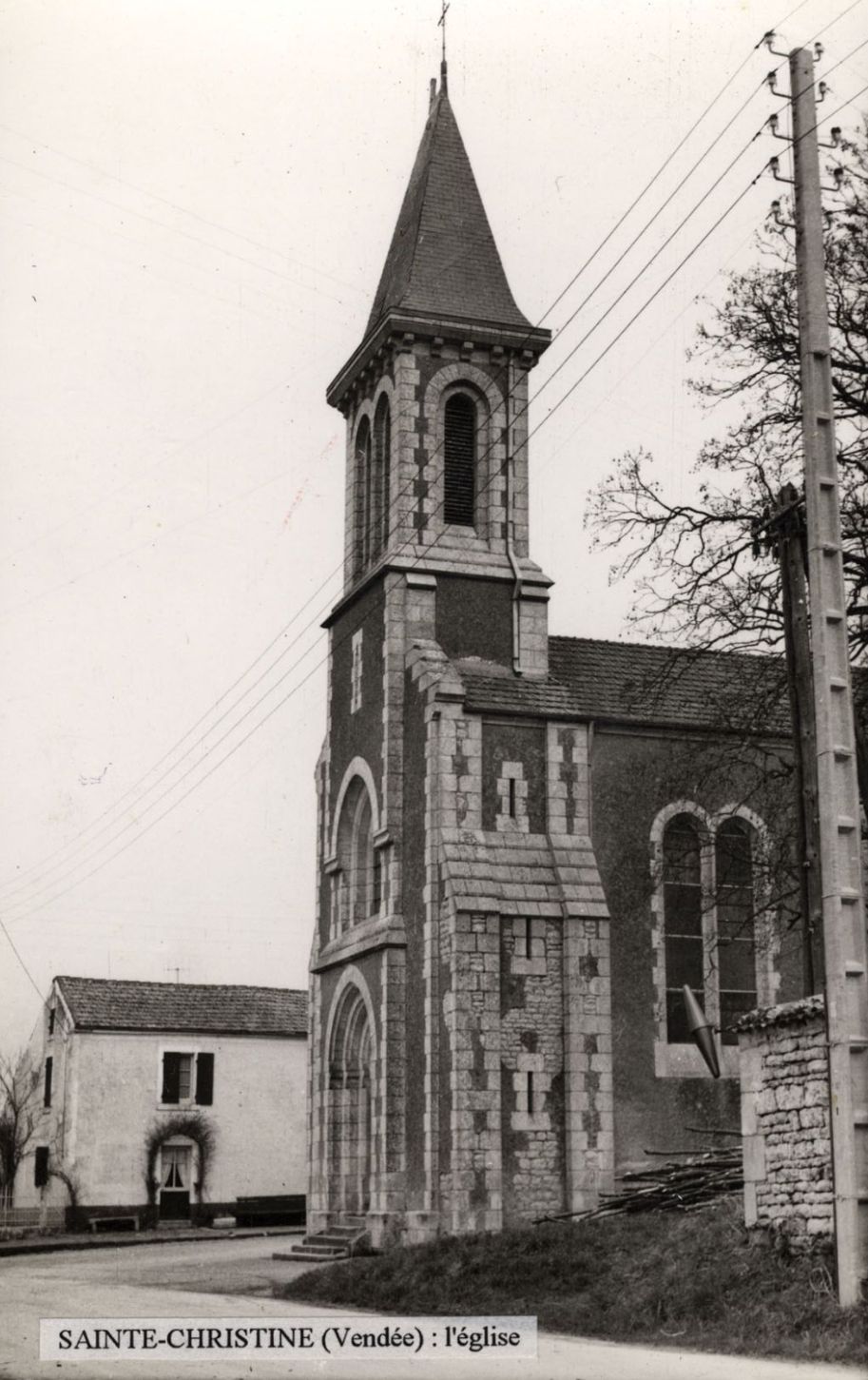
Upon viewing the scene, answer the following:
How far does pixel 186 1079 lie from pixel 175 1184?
2846 mm

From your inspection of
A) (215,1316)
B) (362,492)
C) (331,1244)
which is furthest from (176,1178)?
(215,1316)

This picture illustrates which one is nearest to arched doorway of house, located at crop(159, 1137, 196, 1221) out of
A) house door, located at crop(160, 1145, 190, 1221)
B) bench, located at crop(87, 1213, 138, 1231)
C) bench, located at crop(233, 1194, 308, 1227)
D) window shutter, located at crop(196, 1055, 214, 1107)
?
house door, located at crop(160, 1145, 190, 1221)

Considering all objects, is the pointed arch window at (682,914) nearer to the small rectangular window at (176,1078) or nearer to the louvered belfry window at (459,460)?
the louvered belfry window at (459,460)

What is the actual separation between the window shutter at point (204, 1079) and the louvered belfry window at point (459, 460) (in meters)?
23.4

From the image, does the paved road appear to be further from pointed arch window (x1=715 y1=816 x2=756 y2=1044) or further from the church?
pointed arch window (x1=715 y1=816 x2=756 y2=1044)

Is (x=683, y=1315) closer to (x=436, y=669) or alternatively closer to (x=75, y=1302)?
(x=75, y=1302)

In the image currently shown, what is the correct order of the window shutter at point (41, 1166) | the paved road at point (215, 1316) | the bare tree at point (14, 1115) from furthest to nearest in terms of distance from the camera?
1. the bare tree at point (14, 1115)
2. the window shutter at point (41, 1166)
3. the paved road at point (215, 1316)

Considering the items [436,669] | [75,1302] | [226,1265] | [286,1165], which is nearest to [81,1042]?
[286,1165]

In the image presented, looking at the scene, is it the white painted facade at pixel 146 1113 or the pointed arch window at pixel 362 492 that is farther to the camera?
the white painted facade at pixel 146 1113

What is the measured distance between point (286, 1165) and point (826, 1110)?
3520 cm

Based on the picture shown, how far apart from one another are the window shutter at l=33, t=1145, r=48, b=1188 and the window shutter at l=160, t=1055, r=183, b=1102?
3.96 metres

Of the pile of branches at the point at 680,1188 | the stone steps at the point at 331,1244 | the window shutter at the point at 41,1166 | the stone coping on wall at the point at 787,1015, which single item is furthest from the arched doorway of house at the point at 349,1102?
the window shutter at the point at 41,1166

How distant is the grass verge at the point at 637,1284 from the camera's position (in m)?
14.0

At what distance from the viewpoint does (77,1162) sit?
45.4 m
